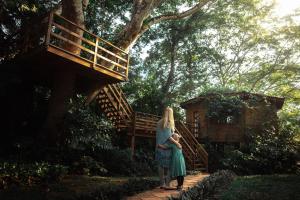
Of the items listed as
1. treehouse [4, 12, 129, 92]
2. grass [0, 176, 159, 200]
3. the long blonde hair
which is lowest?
grass [0, 176, 159, 200]

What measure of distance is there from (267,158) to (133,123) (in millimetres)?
7900

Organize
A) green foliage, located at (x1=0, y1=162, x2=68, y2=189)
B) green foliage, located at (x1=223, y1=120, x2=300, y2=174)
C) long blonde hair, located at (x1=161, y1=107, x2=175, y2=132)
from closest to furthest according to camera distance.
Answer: long blonde hair, located at (x1=161, y1=107, x2=175, y2=132), green foliage, located at (x1=0, y1=162, x2=68, y2=189), green foliage, located at (x1=223, y1=120, x2=300, y2=174)

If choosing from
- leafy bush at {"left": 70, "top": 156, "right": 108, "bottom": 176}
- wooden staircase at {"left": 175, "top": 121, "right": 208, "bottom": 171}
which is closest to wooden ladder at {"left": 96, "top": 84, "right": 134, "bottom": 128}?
wooden staircase at {"left": 175, "top": 121, "right": 208, "bottom": 171}

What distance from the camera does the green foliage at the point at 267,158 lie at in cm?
1554

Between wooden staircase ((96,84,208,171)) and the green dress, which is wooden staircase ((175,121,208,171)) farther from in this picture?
the green dress

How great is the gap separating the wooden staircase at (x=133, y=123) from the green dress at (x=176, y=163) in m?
8.87

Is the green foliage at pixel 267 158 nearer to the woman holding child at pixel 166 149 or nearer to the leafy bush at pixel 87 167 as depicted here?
the leafy bush at pixel 87 167

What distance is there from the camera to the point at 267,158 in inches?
627

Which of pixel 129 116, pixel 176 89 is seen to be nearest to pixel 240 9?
pixel 176 89

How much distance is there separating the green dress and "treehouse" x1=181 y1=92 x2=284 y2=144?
1503 centimetres

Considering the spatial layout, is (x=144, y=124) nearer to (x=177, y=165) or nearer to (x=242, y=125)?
(x=242, y=125)

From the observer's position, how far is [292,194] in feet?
25.0

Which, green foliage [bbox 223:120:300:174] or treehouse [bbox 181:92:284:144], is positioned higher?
treehouse [bbox 181:92:284:144]

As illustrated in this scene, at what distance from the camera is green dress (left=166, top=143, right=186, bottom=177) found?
22.7 feet
